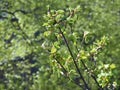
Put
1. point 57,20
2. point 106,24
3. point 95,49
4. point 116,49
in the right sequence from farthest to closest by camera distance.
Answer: point 106,24
point 116,49
point 95,49
point 57,20

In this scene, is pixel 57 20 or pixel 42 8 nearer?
pixel 57 20

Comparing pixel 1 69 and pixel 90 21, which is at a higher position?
pixel 90 21

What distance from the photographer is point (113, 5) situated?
10.6m

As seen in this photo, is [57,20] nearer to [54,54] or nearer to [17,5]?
[54,54]

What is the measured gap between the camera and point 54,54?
427 centimetres

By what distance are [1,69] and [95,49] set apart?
5623 mm

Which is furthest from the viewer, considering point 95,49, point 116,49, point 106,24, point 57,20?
point 106,24

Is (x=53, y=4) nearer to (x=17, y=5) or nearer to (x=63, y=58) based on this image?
(x=17, y=5)

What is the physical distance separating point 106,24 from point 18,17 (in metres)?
3.02

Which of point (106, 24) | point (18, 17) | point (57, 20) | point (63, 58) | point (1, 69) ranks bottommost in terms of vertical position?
point (1, 69)

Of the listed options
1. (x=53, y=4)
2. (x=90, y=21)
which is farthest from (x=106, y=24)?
(x=53, y=4)

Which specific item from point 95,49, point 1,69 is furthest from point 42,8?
point 95,49

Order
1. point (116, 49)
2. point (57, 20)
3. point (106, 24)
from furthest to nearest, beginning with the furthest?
point (106, 24)
point (116, 49)
point (57, 20)

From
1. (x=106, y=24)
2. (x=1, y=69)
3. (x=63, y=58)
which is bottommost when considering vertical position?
(x=1, y=69)
